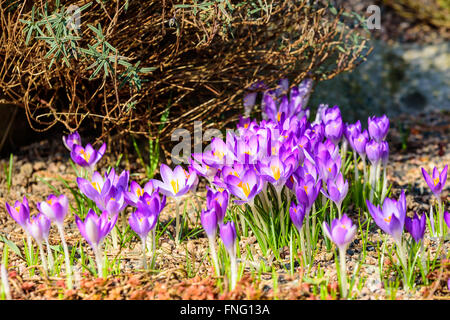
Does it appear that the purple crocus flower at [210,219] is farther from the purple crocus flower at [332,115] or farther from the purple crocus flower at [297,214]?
the purple crocus flower at [332,115]

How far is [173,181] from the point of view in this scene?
1965 millimetres

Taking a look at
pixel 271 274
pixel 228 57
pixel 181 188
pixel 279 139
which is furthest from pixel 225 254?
pixel 228 57

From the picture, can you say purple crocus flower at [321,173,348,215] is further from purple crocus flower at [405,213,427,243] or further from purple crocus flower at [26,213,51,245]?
purple crocus flower at [26,213,51,245]

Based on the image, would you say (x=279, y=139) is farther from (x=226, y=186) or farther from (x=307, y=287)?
(x=307, y=287)

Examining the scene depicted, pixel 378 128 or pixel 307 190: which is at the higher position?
pixel 378 128

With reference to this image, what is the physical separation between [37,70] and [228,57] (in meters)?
0.81

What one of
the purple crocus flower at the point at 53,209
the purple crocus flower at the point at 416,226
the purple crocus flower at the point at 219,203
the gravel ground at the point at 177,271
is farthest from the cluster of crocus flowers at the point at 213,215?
the purple crocus flower at the point at 416,226

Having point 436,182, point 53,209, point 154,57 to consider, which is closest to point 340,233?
point 436,182

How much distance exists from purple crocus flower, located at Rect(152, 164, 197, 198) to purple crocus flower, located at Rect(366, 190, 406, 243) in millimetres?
620

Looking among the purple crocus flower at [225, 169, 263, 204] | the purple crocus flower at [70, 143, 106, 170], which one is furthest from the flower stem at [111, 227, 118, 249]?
the purple crocus flower at [225, 169, 263, 204]

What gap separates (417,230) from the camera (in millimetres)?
1690

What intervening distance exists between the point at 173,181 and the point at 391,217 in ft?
2.43

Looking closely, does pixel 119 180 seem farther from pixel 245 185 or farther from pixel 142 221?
pixel 245 185

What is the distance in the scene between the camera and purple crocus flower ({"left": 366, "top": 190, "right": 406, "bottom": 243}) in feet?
5.42
